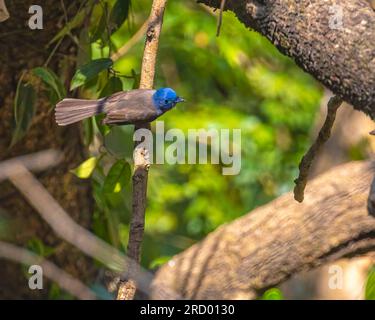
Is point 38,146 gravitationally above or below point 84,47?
below

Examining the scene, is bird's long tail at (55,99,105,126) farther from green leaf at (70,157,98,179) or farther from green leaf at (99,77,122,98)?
green leaf at (70,157,98,179)

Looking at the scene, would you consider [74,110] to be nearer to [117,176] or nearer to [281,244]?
[117,176]

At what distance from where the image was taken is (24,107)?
2.50 meters

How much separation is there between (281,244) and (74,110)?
1022 millimetres

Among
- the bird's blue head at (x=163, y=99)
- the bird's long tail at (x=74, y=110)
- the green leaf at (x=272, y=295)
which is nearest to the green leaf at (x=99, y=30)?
the bird's long tail at (x=74, y=110)

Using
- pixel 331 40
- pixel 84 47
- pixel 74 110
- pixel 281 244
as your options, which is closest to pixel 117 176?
pixel 74 110

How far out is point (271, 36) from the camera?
6.23 ft

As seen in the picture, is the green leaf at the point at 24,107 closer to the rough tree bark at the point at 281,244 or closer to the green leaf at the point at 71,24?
the green leaf at the point at 71,24

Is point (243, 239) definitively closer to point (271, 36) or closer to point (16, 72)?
point (16, 72)

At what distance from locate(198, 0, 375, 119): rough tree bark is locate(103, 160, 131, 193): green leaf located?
679 mm

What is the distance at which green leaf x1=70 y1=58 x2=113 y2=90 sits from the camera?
2271mm

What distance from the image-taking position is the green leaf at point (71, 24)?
2.47 metres
